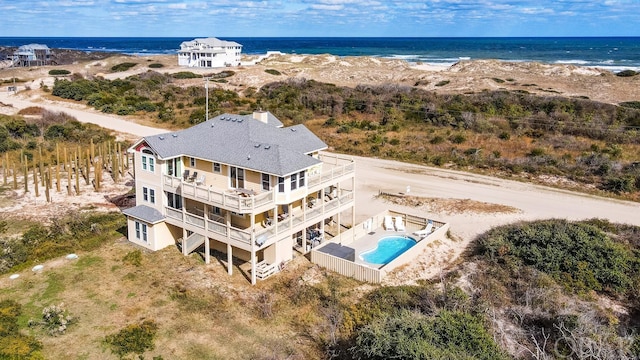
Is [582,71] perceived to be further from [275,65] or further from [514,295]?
[514,295]

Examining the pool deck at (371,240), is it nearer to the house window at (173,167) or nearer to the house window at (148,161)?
the house window at (173,167)

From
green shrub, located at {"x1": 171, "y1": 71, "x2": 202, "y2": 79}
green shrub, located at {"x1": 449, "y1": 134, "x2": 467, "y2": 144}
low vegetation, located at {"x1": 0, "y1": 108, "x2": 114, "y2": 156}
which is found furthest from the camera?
green shrub, located at {"x1": 171, "y1": 71, "x2": 202, "y2": 79}

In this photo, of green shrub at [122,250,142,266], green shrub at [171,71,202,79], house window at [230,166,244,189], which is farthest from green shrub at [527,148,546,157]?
green shrub at [171,71,202,79]

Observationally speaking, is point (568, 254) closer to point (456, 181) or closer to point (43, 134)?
point (456, 181)

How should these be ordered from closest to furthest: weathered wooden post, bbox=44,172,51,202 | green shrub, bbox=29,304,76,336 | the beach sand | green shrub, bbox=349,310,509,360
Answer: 1. green shrub, bbox=349,310,509,360
2. green shrub, bbox=29,304,76,336
3. the beach sand
4. weathered wooden post, bbox=44,172,51,202

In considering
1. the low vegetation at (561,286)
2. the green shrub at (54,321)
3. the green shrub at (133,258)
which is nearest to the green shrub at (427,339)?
the low vegetation at (561,286)

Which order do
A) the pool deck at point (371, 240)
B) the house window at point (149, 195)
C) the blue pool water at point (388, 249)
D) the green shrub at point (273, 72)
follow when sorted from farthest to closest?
the green shrub at point (273, 72) → the pool deck at point (371, 240) → the house window at point (149, 195) → the blue pool water at point (388, 249)

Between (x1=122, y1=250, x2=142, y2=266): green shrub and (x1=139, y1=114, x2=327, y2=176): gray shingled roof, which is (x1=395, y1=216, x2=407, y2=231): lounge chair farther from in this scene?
(x1=122, y1=250, x2=142, y2=266): green shrub

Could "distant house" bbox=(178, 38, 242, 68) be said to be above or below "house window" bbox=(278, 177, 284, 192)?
above
